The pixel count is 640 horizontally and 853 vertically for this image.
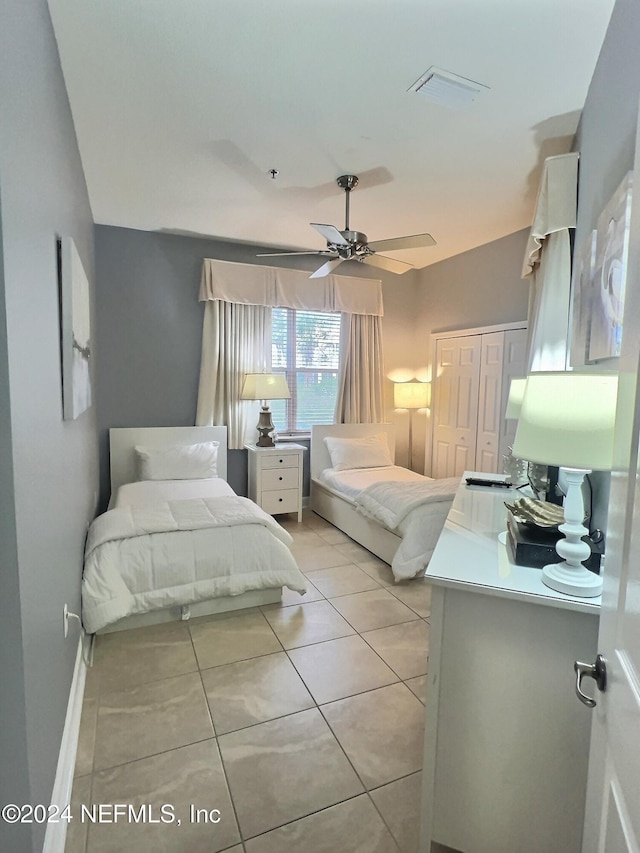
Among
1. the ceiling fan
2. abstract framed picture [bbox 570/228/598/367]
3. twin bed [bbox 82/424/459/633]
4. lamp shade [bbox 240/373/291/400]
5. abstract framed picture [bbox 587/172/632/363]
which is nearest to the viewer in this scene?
abstract framed picture [bbox 587/172/632/363]

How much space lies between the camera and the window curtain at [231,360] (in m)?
4.31

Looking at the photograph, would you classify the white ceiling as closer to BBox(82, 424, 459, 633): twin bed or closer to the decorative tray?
the decorative tray

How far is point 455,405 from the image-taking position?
4719 millimetres

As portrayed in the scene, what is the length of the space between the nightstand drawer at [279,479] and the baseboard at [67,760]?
2.37 m

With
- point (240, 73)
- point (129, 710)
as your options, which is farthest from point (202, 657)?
point (240, 73)

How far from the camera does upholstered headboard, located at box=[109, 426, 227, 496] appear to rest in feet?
13.4

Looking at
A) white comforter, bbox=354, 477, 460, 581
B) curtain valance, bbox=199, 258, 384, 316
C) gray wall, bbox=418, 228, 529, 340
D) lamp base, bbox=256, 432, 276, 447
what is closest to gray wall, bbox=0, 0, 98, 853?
white comforter, bbox=354, 477, 460, 581

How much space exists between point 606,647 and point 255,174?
305 cm

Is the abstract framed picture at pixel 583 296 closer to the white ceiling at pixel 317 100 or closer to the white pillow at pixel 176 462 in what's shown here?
the white ceiling at pixel 317 100

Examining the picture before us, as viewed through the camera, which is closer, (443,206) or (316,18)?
(316,18)

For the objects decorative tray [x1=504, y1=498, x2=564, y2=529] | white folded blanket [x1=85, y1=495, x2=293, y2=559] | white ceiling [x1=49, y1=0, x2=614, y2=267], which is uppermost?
white ceiling [x1=49, y1=0, x2=614, y2=267]

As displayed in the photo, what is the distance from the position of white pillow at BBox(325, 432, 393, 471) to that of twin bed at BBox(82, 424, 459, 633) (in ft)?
0.40

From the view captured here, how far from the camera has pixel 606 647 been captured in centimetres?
83

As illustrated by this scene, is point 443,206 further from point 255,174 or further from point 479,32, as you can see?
point 479,32
